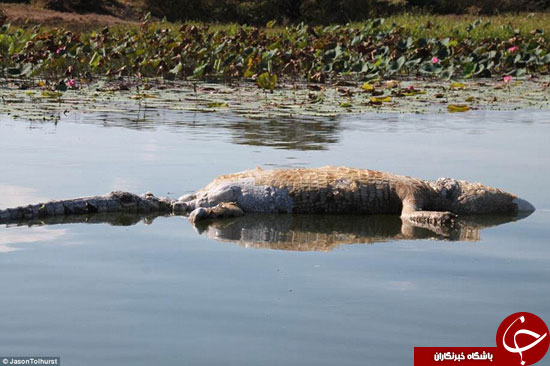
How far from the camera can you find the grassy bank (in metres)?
20.8

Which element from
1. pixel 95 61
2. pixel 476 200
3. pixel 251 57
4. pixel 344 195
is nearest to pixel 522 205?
pixel 476 200

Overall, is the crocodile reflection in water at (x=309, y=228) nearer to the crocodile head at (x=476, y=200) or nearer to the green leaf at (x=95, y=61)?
the crocodile head at (x=476, y=200)

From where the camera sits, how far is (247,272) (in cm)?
652

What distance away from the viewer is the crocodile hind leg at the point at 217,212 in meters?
8.41

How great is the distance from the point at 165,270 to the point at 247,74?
13448mm

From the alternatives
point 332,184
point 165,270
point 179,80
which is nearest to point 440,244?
point 332,184

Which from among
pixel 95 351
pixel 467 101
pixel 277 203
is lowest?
pixel 95 351

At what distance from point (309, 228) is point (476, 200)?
157 cm

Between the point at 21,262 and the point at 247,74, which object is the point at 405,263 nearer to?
the point at 21,262

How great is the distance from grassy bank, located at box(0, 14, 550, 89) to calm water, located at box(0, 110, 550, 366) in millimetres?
7582

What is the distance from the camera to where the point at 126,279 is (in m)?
6.29

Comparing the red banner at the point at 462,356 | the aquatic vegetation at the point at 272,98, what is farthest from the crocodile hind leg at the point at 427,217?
the aquatic vegetation at the point at 272,98

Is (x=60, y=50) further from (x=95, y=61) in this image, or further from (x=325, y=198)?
(x=325, y=198)

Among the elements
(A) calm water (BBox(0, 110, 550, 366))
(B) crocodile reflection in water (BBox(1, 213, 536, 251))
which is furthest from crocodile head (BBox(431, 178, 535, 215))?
(A) calm water (BBox(0, 110, 550, 366))
